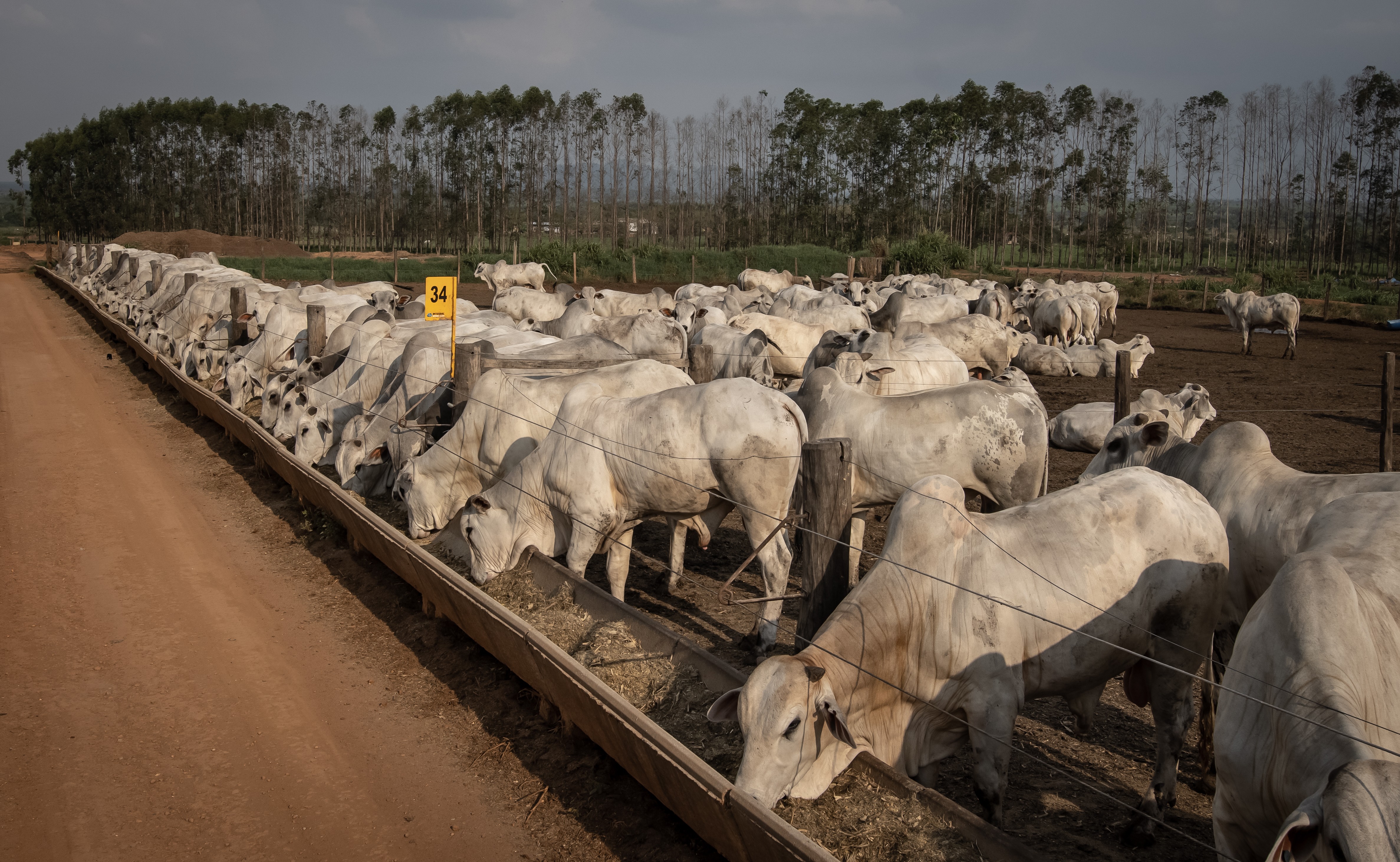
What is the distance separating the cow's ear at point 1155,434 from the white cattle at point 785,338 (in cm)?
919

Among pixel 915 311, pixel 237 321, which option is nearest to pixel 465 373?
pixel 237 321

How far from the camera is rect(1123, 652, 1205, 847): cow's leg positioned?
493cm

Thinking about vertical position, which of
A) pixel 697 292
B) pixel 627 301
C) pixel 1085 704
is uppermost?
pixel 697 292

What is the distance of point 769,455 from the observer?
279 inches

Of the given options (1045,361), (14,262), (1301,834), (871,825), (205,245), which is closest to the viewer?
(1301,834)

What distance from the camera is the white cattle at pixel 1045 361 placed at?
20.8m

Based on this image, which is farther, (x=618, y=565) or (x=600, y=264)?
(x=600, y=264)

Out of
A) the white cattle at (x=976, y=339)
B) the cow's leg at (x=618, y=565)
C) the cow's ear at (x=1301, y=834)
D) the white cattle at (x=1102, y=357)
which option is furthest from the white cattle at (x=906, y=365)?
the white cattle at (x=1102, y=357)

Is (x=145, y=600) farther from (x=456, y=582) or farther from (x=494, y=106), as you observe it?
(x=494, y=106)

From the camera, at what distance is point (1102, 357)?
67.8ft

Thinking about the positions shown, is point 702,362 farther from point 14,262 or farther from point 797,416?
point 14,262

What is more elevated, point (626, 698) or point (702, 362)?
point (702, 362)

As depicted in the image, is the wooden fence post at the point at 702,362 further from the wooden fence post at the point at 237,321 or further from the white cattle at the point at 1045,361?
the white cattle at the point at 1045,361

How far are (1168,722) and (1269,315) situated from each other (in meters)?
22.8
